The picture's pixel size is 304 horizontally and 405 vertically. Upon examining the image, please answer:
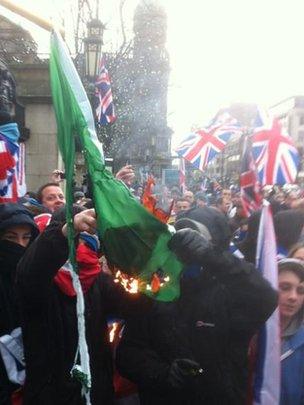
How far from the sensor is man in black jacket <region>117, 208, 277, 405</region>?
2.56 metres

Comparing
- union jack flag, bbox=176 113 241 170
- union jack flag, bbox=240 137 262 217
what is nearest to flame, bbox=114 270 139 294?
union jack flag, bbox=240 137 262 217

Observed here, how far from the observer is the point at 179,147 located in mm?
9055

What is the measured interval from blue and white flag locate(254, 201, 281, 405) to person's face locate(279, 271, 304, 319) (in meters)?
0.16

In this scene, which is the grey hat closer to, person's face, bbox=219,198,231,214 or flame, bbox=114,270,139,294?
flame, bbox=114,270,139,294

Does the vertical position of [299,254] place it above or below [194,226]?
below

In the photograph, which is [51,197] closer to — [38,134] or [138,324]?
[138,324]

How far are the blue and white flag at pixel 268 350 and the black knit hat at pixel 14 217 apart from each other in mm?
1132

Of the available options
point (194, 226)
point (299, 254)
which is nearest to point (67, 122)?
point (194, 226)

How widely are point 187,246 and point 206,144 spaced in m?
6.58

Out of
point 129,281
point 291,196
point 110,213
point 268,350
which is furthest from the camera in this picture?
point 291,196

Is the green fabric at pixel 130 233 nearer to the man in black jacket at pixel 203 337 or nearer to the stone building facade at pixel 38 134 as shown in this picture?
the man in black jacket at pixel 203 337

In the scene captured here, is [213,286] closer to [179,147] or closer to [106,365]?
[106,365]

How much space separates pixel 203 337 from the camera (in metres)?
2.63

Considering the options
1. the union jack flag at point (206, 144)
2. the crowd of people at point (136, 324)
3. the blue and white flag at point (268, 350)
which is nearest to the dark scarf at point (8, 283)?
the crowd of people at point (136, 324)
